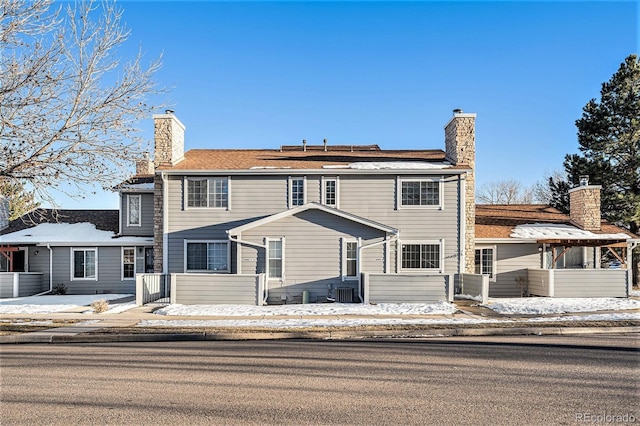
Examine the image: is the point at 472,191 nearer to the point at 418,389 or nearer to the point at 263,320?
the point at 263,320

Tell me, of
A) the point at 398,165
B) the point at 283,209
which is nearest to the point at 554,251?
the point at 398,165

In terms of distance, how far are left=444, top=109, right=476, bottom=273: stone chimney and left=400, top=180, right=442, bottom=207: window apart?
128 cm

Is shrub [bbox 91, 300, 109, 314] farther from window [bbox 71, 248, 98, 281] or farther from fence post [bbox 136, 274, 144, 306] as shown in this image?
window [bbox 71, 248, 98, 281]

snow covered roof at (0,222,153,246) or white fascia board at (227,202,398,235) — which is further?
snow covered roof at (0,222,153,246)

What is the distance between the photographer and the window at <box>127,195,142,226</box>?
80.1 ft

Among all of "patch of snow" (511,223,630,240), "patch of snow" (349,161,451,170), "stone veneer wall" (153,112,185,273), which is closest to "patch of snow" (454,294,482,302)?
"patch of snow" (511,223,630,240)

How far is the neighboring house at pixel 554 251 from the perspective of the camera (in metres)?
20.6

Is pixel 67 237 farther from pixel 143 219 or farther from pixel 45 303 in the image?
pixel 45 303

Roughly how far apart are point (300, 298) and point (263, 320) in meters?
6.08

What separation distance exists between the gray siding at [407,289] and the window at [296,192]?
4.98 m

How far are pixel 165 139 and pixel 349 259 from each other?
945cm

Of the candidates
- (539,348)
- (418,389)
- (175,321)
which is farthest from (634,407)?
(175,321)

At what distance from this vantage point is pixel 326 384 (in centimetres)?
724

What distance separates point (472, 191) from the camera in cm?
2239
